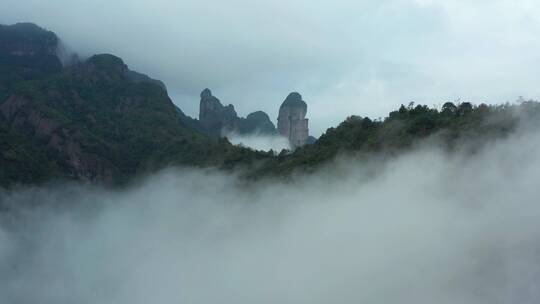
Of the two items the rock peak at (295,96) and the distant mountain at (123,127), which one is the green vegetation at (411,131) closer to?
the distant mountain at (123,127)

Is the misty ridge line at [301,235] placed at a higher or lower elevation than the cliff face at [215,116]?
lower

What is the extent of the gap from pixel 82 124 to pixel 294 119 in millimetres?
36227

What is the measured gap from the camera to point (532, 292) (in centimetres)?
1786

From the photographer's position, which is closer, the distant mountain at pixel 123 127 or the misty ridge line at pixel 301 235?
the misty ridge line at pixel 301 235

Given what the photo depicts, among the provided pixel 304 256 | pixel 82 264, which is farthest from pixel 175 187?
pixel 304 256

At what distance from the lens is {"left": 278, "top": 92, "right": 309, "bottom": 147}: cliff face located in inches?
3438

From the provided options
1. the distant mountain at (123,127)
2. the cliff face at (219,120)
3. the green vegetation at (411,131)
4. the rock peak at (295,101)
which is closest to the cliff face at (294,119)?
the rock peak at (295,101)

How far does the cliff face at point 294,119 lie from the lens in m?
87.3

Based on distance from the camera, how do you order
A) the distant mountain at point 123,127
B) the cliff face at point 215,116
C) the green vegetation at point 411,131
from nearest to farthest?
1. the green vegetation at point 411,131
2. the distant mountain at point 123,127
3. the cliff face at point 215,116

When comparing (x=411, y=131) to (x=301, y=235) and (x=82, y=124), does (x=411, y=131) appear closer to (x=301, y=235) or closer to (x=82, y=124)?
(x=301, y=235)

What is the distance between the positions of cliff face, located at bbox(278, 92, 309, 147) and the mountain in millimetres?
22661

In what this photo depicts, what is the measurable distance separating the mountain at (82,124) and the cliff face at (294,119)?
2266cm

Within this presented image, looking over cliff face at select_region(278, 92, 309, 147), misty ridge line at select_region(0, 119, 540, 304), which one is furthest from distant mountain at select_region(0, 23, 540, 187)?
cliff face at select_region(278, 92, 309, 147)

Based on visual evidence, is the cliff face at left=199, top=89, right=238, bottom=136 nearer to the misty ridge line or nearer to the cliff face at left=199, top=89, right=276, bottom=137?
the cliff face at left=199, top=89, right=276, bottom=137
